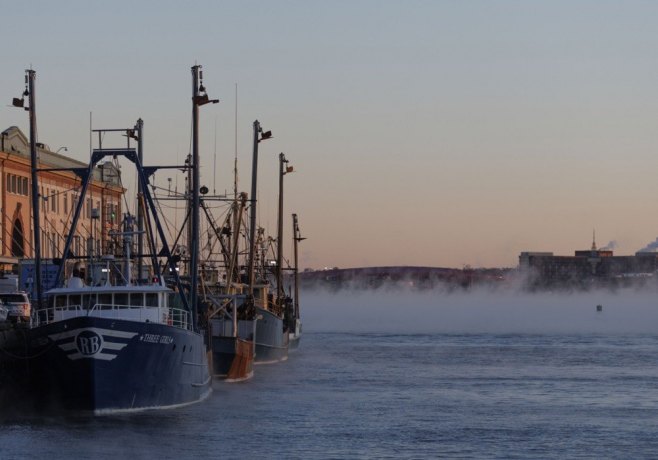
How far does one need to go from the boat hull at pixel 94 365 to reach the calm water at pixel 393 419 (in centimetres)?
66

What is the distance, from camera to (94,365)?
50.1 meters

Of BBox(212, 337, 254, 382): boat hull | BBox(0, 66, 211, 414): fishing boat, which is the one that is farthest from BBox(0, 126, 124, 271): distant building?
BBox(0, 66, 211, 414): fishing boat

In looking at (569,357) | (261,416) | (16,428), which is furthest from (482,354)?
(16,428)

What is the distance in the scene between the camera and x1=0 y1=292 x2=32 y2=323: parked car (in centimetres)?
7489

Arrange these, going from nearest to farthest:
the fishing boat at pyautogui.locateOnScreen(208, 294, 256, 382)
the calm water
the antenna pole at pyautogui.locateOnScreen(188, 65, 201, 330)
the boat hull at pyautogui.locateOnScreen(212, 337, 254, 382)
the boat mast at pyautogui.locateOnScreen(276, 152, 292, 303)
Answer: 1. the calm water
2. the antenna pole at pyautogui.locateOnScreen(188, 65, 201, 330)
3. the boat hull at pyautogui.locateOnScreen(212, 337, 254, 382)
4. the fishing boat at pyautogui.locateOnScreen(208, 294, 256, 382)
5. the boat mast at pyautogui.locateOnScreen(276, 152, 292, 303)

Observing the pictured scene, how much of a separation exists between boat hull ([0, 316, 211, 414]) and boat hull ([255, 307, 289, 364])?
3350 centimetres

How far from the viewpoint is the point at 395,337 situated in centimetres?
15362

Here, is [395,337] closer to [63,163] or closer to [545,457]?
→ [63,163]

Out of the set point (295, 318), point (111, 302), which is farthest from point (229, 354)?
point (295, 318)

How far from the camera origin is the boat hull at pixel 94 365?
165ft

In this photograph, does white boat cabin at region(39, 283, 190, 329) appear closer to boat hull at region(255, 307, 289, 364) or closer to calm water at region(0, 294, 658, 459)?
calm water at region(0, 294, 658, 459)

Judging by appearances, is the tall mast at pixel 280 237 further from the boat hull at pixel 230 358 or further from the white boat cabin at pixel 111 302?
the white boat cabin at pixel 111 302

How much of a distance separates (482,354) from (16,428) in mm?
64696

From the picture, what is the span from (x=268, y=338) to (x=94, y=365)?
4380 cm
